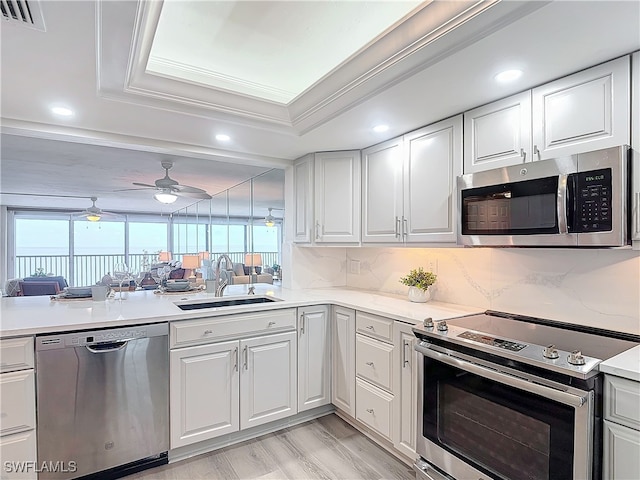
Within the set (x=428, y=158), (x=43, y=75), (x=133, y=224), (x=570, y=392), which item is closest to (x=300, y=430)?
(x=570, y=392)

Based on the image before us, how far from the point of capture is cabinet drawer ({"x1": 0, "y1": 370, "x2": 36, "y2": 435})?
1.77 metres

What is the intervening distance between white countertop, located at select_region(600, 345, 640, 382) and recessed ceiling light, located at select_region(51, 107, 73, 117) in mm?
2976

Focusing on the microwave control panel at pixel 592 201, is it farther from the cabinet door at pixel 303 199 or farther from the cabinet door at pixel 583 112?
the cabinet door at pixel 303 199

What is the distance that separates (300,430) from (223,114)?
226 cm

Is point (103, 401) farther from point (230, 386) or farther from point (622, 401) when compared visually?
point (622, 401)

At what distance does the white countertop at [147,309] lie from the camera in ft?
6.41

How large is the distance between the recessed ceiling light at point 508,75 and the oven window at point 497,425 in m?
1.43

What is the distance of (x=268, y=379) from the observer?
8.29 ft

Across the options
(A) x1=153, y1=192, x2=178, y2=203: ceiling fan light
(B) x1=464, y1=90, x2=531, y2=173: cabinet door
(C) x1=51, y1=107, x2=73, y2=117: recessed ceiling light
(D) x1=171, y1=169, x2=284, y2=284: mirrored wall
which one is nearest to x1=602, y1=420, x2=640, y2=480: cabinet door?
(B) x1=464, y1=90, x2=531, y2=173: cabinet door

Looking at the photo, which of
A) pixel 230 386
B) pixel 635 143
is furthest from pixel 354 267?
pixel 635 143

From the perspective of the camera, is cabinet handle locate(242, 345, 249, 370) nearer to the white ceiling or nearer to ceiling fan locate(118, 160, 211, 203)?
the white ceiling

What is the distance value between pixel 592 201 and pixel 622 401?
0.79m

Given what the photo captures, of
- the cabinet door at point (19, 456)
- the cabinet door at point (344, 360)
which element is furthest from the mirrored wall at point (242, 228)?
the cabinet door at point (19, 456)

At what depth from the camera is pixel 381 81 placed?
5.95 ft
